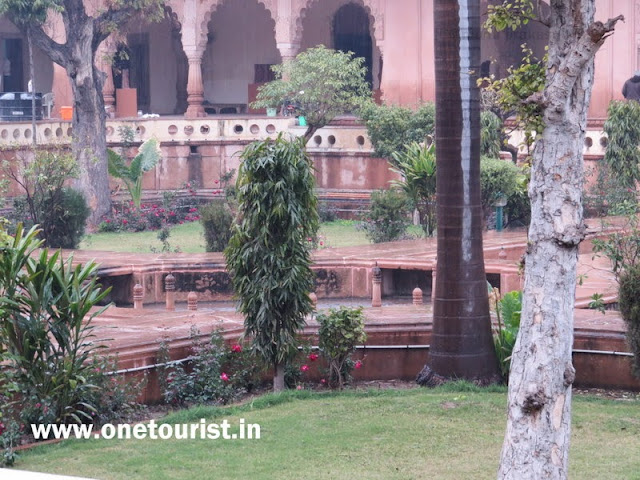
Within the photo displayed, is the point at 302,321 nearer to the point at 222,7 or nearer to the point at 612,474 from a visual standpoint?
the point at 612,474

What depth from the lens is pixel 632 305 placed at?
23.3ft

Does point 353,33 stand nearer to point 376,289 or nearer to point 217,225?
point 217,225

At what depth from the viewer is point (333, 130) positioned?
20.6m

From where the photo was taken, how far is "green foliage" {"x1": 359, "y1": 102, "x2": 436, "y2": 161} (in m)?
18.5

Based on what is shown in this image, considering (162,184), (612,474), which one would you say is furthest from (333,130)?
(612,474)

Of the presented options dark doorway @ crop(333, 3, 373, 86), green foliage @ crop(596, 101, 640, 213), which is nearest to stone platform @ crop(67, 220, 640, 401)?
green foliage @ crop(596, 101, 640, 213)

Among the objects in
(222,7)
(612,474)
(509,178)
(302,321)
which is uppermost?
(222,7)

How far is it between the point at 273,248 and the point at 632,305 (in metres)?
2.35

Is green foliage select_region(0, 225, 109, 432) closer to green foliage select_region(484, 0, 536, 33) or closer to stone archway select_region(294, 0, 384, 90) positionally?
green foliage select_region(484, 0, 536, 33)

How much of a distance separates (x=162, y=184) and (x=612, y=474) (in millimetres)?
16544

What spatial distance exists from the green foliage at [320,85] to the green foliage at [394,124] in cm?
35

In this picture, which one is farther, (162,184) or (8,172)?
(162,184)

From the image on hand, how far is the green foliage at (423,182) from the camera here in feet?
46.6

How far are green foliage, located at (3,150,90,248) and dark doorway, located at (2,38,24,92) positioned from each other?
40.1ft
